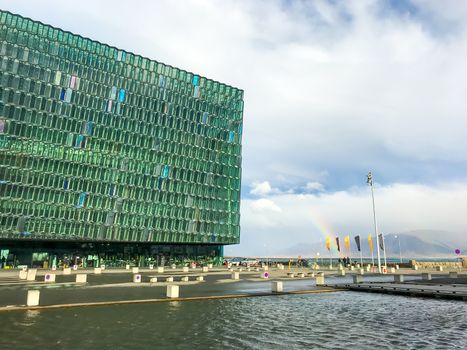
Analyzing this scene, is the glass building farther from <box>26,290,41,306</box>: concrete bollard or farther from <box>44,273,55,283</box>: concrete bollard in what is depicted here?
<box>26,290,41,306</box>: concrete bollard

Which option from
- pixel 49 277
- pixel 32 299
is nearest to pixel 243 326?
pixel 32 299

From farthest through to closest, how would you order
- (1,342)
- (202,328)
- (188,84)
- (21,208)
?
(188,84), (21,208), (202,328), (1,342)

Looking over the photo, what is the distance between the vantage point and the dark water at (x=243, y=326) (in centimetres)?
1427

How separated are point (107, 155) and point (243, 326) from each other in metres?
75.8

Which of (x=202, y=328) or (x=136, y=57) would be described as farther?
(x=136, y=57)

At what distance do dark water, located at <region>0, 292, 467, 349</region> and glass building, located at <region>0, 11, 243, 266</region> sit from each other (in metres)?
Result: 63.3

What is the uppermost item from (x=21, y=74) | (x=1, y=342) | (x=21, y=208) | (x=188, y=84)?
(x=188, y=84)

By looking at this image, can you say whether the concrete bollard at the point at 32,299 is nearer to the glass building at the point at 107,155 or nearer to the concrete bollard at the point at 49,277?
the concrete bollard at the point at 49,277

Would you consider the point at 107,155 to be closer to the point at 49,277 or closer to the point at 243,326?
the point at 49,277

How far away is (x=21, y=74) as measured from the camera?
7788 cm

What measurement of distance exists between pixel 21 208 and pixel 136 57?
44.0m

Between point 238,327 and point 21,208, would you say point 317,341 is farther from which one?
point 21,208

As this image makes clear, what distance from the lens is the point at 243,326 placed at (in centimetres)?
1769

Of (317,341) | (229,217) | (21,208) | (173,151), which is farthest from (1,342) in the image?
(229,217)
